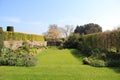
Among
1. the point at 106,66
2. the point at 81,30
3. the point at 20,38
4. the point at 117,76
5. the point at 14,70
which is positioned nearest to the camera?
the point at 117,76

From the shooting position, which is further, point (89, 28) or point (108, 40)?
point (89, 28)

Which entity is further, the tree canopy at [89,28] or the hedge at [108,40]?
the tree canopy at [89,28]

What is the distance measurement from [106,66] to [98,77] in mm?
3347

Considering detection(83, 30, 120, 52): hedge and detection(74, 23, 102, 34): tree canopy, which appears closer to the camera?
detection(83, 30, 120, 52): hedge

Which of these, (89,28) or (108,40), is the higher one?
(89,28)

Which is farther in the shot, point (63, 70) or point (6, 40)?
point (6, 40)

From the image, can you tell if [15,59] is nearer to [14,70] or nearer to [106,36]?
[14,70]

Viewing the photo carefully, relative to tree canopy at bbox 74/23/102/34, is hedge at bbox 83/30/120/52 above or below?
below

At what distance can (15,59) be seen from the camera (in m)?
13.7

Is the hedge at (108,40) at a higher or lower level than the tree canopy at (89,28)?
lower

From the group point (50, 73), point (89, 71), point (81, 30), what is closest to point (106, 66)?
point (89, 71)

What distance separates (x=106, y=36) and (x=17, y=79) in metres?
14.2

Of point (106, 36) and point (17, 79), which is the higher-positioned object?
point (106, 36)

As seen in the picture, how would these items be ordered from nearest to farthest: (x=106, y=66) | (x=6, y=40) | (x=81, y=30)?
(x=106, y=66)
(x=6, y=40)
(x=81, y=30)
